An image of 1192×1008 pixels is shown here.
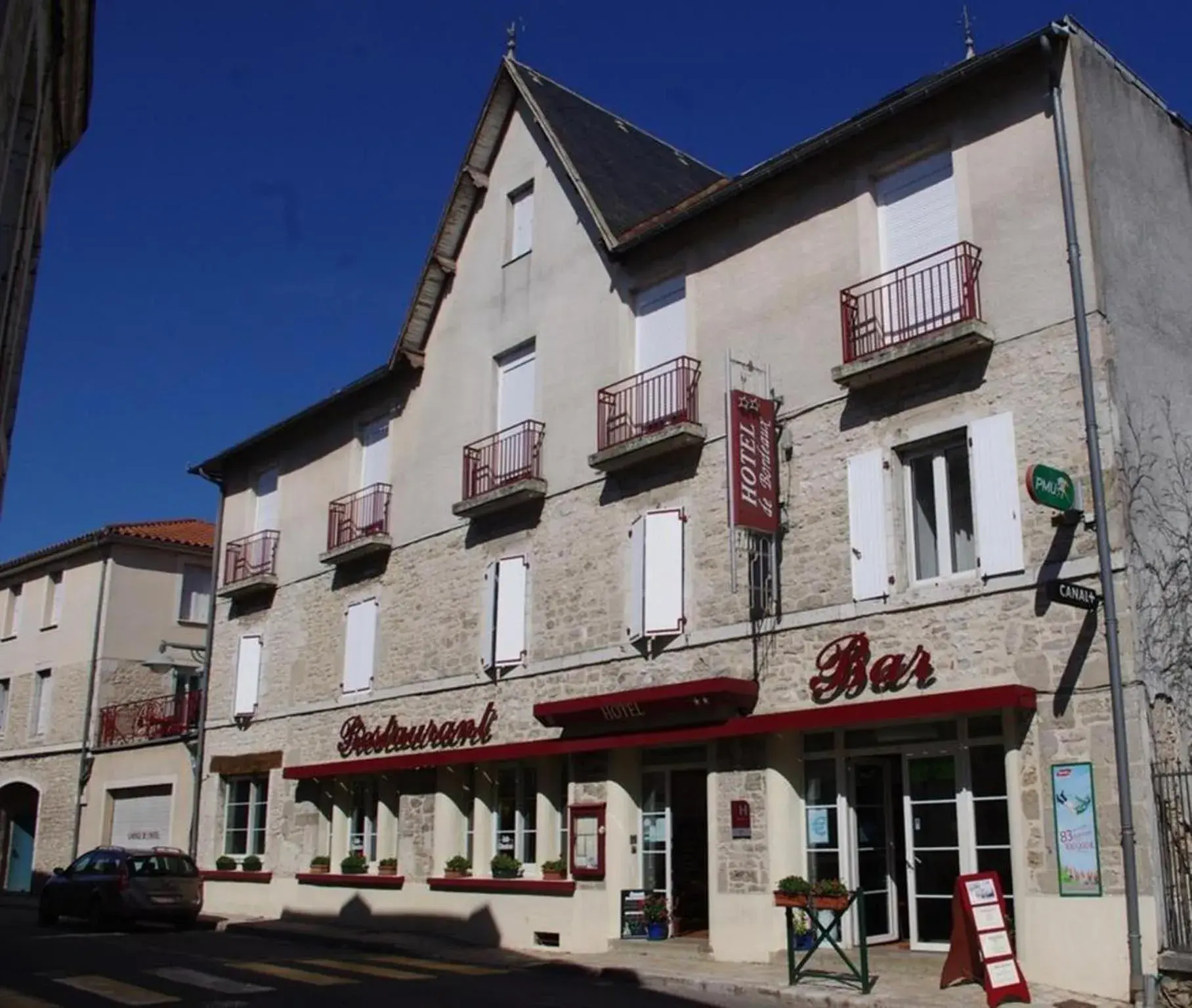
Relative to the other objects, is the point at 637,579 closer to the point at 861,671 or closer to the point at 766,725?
the point at 766,725

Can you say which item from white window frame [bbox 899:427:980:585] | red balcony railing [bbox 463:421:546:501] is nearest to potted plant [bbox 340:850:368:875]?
red balcony railing [bbox 463:421:546:501]

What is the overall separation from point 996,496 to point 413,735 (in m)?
9.76

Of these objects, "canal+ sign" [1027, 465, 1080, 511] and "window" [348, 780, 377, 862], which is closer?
"canal+ sign" [1027, 465, 1080, 511]

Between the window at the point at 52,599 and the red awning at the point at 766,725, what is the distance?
48.3 ft

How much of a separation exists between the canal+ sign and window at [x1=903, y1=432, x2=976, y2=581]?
1172 millimetres

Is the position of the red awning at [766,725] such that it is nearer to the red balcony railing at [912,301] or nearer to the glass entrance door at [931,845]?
the glass entrance door at [931,845]

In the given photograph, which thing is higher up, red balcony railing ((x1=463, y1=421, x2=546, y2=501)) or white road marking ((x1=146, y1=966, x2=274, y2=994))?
red balcony railing ((x1=463, y1=421, x2=546, y2=501))

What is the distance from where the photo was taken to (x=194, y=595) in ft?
100

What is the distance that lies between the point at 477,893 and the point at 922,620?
24.8 ft

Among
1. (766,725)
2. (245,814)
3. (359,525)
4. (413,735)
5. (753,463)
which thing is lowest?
(245,814)

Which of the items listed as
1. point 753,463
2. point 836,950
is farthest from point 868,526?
point 836,950

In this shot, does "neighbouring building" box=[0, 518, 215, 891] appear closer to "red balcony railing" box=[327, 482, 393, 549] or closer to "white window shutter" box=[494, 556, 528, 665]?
"red balcony railing" box=[327, 482, 393, 549]

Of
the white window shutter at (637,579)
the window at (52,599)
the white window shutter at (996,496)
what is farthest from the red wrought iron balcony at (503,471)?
the window at (52,599)

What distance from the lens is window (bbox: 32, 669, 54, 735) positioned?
29.5m
